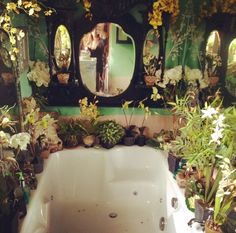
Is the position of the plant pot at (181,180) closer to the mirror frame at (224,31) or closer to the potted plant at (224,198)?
the potted plant at (224,198)

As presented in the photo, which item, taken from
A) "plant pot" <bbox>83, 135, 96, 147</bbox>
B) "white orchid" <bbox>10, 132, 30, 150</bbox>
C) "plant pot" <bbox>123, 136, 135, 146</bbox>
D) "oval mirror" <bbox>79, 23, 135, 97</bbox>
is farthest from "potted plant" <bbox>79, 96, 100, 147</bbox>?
"white orchid" <bbox>10, 132, 30, 150</bbox>

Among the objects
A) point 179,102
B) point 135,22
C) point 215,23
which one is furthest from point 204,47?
point 179,102

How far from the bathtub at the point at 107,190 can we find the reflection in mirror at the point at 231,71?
0.77 m

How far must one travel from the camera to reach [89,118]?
2.82m

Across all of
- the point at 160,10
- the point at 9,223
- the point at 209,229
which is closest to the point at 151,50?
the point at 160,10

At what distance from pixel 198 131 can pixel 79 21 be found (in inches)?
54.3

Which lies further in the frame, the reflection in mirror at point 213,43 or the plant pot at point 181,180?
the reflection in mirror at point 213,43

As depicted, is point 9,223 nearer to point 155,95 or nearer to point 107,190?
point 107,190

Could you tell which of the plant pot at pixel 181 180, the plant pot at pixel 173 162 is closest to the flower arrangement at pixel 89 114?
the plant pot at pixel 173 162

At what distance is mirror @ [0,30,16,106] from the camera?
1.97 metres

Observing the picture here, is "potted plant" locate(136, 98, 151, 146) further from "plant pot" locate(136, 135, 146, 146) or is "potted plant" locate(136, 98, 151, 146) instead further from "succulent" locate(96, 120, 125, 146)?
"succulent" locate(96, 120, 125, 146)

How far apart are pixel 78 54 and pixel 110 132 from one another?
0.69 m

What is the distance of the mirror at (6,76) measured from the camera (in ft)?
6.45

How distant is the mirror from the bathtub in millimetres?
655
